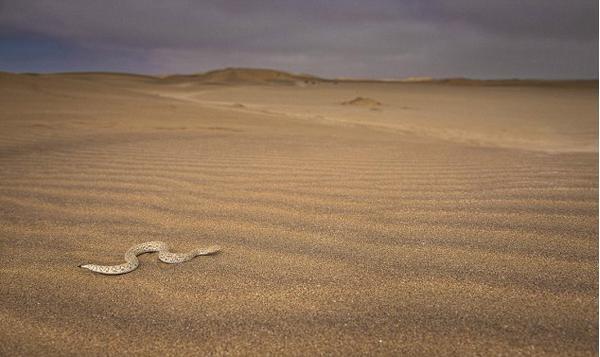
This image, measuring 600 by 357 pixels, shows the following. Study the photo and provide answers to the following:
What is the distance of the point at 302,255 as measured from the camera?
188 cm

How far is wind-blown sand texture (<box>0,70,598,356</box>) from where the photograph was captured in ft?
4.26

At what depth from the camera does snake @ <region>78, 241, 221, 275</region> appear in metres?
1.72

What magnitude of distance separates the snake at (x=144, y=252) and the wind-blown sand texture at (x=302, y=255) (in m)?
0.04

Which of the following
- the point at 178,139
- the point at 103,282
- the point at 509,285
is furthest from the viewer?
the point at 178,139

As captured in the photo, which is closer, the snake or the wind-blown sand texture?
the wind-blown sand texture

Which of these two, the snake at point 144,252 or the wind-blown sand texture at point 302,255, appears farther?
the snake at point 144,252

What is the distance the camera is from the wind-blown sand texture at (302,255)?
130cm

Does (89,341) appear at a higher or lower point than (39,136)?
lower

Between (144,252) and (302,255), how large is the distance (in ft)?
2.66

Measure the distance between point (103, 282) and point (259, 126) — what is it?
18.0 feet

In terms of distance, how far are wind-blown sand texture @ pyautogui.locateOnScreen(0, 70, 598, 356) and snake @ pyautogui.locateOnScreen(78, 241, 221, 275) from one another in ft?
0.12

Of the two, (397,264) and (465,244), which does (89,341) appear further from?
(465,244)

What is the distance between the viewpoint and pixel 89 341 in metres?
1.29

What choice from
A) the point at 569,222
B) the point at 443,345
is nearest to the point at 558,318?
the point at 443,345
